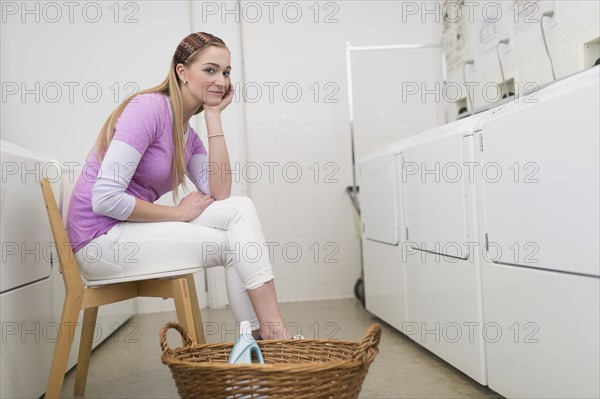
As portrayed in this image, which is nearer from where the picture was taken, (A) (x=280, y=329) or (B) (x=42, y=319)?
(A) (x=280, y=329)

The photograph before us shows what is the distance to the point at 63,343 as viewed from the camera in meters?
1.62

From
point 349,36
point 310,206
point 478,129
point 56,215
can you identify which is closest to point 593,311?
point 478,129

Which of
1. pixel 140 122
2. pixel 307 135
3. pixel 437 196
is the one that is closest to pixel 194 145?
pixel 140 122

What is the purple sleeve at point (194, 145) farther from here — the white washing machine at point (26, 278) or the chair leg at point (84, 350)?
the chair leg at point (84, 350)

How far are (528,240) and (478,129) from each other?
0.41 m

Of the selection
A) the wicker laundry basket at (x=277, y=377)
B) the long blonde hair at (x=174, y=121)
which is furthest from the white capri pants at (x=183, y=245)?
the wicker laundry basket at (x=277, y=377)

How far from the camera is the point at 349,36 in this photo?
386 centimetres

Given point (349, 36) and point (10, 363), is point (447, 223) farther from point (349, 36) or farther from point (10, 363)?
point (349, 36)

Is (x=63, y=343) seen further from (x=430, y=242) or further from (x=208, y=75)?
(x=430, y=242)

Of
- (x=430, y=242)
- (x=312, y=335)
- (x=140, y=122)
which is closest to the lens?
(x=140, y=122)

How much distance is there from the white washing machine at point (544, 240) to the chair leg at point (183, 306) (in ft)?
2.95

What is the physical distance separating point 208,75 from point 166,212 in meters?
0.45

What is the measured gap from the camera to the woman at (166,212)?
59.9 inches

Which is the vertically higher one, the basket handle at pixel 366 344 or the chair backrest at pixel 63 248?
the chair backrest at pixel 63 248
